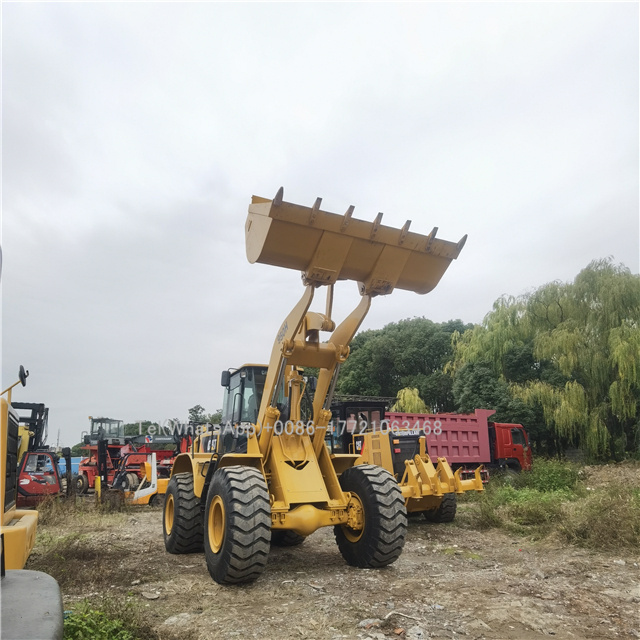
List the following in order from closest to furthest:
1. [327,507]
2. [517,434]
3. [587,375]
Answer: [327,507]
[517,434]
[587,375]

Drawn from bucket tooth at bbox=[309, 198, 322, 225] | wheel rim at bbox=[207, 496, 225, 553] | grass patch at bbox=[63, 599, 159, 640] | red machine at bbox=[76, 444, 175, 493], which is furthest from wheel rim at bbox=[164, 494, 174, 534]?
red machine at bbox=[76, 444, 175, 493]

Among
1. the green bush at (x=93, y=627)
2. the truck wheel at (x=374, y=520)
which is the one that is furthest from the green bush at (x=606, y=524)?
the green bush at (x=93, y=627)

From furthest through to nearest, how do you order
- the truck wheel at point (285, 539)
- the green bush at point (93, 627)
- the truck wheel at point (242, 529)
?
1. the truck wheel at point (285, 539)
2. the truck wheel at point (242, 529)
3. the green bush at point (93, 627)

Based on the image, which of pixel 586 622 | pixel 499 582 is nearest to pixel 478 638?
pixel 586 622

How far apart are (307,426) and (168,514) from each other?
9.26 ft

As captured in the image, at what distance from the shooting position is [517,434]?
56.4ft

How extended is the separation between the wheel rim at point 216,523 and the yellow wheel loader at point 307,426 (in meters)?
0.01

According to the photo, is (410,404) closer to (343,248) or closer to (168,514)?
(168,514)

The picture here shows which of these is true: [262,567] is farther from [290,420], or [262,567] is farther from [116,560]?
[116,560]

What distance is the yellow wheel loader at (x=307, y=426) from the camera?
5430mm

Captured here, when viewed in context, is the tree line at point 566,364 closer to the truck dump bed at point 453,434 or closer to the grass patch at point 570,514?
the truck dump bed at point 453,434

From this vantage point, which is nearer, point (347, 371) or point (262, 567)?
point (262, 567)

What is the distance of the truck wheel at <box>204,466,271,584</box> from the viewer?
5.23 meters

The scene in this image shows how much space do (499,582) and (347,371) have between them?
32.9m
